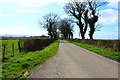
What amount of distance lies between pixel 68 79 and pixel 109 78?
69.4 inches

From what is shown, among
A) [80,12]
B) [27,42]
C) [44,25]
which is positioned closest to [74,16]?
[80,12]

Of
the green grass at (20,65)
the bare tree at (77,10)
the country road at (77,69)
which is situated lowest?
the green grass at (20,65)

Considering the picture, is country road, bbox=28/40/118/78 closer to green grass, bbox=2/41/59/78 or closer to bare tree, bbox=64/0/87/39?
green grass, bbox=2/41/59/78

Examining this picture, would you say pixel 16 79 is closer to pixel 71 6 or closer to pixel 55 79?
pixel 55 79

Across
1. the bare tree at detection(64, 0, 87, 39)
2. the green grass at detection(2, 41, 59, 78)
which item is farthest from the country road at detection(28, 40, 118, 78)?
the bare tree at detection(64, 0, 87, 39)

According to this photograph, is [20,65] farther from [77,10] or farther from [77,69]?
[77,10]

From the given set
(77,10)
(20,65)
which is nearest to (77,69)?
(20,65)

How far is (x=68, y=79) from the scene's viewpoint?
6082 mm

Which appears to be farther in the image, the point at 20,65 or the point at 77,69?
the point at 20,65

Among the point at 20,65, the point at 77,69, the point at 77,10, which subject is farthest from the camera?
the point at 77,10

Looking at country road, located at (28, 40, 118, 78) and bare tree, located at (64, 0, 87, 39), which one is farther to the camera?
bare tree, located at (64, 0, 87, 39)

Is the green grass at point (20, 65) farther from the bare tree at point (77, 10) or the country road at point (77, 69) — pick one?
the bare tree at point (77, 10)

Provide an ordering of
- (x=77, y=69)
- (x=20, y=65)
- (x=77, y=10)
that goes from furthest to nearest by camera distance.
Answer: (x=77, y=10) < (x=20, y=65) < (x=77, y=69)

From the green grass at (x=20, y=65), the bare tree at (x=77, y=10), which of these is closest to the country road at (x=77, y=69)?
the green grass at (x=20, y=65)
